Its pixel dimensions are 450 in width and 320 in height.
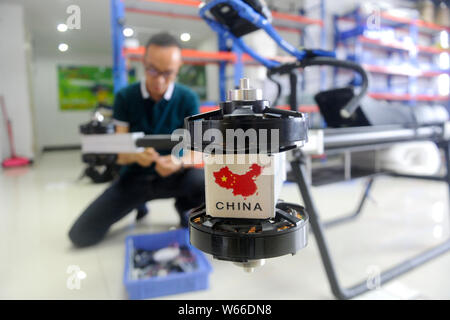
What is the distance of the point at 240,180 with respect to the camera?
0.17 metres

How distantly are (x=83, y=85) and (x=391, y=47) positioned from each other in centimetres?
411

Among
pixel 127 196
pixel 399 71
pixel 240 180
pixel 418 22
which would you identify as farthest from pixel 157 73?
pixel 418 22

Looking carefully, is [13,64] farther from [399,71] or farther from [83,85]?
[399,71]

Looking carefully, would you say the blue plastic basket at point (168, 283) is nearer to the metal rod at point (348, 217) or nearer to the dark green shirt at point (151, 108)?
the dark green shirt at point (151, 108)

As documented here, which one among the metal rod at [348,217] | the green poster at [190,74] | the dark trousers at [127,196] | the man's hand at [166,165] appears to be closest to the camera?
the green poster at [190,74]

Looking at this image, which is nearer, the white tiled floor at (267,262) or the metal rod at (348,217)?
the white tiled floor at (267,262)

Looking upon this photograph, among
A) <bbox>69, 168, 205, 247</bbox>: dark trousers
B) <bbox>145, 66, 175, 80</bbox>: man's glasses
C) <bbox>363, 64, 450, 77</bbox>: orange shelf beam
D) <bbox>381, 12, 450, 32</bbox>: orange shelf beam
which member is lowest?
<bbox>69, 168, 205, 247</bbox>: dark trousers

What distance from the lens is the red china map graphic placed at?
0.17 meters

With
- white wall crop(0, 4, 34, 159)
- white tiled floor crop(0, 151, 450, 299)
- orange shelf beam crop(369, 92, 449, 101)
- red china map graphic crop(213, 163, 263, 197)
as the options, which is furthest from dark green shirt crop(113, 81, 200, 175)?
orange shelf beam crop(369, 92, 449, 101)

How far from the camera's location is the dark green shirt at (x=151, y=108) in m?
1.07

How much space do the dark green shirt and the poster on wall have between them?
487 mm

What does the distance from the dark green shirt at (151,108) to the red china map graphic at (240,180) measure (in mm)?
884

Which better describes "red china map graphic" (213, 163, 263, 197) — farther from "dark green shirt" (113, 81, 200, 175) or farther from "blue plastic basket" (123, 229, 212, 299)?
"dark green shirt" (113, 81, 200, 175)

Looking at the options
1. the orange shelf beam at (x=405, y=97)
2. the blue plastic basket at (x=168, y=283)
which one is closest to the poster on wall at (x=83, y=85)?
the blue plastic basket at (x=168, y=283)
